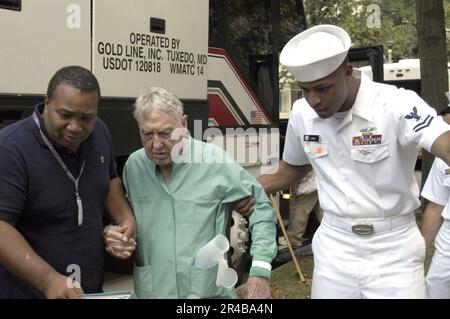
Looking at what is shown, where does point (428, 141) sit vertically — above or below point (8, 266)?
above

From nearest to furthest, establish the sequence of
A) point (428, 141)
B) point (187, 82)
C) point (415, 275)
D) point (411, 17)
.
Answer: point (428, 141) → point (415, 275) → point (187, 82) → point (411, 17)

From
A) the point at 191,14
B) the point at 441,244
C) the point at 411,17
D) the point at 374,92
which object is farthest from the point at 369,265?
the point at 411,17

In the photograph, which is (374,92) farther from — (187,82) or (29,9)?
(187,82)

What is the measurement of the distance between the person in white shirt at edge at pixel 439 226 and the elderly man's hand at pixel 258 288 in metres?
1.63

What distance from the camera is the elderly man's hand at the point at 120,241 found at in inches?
97.1

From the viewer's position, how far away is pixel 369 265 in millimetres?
2734

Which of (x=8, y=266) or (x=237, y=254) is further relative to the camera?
(x=237, y=254)

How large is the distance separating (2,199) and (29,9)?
183 cm

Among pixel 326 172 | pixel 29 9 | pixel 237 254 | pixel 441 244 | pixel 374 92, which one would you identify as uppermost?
pixel 29 9

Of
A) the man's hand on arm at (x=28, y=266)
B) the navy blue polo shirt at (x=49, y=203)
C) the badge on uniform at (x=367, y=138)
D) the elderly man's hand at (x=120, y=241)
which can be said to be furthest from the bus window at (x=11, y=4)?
the badge on uniform at (x=367, y=138)

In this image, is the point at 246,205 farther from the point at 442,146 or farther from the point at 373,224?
the point at 442,146

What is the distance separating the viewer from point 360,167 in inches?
107

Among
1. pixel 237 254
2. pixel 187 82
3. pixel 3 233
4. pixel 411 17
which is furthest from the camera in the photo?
pixel 411 17

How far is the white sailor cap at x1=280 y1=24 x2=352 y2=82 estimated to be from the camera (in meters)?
2.54
